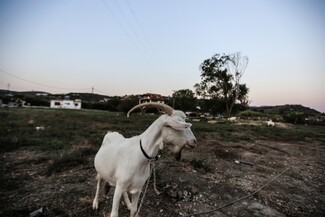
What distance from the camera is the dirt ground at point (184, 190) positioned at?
140 inches

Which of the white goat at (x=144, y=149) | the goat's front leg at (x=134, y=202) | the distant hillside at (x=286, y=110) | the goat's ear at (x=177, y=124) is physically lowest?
the goat's front leg at (x=134, y=202)

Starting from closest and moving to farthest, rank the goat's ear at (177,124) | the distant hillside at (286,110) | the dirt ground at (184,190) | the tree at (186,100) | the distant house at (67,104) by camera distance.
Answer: the goat's ear at (177,124) < the dirt ground at (184,190) < the tree at (186,100) < the distant hillside at (286,110) < the distant house at (67,104)

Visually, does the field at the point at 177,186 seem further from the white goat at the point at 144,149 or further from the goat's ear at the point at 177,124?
the goat's ear at the point at 177,124

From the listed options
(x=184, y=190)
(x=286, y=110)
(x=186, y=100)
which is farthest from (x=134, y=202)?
(x=286, y=110)

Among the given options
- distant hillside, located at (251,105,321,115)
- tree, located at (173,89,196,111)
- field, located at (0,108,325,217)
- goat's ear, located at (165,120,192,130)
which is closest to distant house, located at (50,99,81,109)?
tree, located at (173,89,196,111)

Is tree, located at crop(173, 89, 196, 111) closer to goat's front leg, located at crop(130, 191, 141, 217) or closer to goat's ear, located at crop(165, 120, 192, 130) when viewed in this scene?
goat's front leg, located at crop(130, 191, 141, 217)

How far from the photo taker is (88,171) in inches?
204

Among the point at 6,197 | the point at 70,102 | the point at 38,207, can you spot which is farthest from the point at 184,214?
the point at 70,102

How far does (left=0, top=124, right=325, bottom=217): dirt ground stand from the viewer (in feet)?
11.7

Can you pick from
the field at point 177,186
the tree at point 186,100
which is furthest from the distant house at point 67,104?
the field at point 177,186

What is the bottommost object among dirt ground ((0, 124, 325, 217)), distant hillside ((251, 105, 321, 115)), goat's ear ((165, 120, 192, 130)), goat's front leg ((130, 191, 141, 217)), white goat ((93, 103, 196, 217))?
dirt ground ((0, 124, 325, 217))

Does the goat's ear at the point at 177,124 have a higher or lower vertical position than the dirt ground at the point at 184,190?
higher

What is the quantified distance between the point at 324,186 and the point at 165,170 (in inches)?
183

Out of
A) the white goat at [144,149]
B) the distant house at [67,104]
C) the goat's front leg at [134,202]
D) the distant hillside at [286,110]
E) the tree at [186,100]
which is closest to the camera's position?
the white goat at [144,149]
